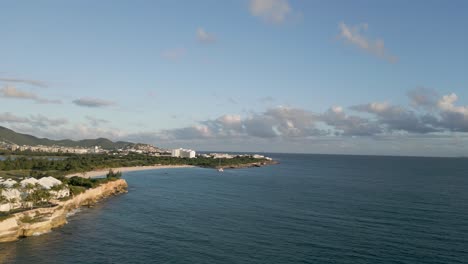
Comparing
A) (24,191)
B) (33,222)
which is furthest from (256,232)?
(24,191)

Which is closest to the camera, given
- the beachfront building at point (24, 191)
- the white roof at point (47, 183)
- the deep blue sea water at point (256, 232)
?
the deep blue sea water at point (256, 232)

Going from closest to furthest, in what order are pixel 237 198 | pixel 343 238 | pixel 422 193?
pixel 343 238, pixel 237 198, pixel 422 193

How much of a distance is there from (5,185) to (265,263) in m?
47.2

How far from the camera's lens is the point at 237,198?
272 ft

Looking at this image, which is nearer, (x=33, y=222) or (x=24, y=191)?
(x=33, y=222)

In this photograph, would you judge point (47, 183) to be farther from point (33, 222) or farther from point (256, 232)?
point (256, 232)

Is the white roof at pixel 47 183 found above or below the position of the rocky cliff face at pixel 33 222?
above

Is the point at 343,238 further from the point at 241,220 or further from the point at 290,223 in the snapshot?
the point at 241,220

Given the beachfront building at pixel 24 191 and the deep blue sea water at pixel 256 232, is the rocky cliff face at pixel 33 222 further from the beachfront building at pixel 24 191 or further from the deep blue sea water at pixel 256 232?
the beachfront building at pixel 24 191

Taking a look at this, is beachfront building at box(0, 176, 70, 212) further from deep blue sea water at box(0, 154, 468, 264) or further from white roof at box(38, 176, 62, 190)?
deep blue sea water at box(0, 154, 468, 264)

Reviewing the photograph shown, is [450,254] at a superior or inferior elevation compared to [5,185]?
inferior

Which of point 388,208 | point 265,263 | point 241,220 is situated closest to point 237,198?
point 241,220

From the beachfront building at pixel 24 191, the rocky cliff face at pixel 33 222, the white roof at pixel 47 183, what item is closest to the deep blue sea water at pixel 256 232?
the rocky cliff face at pixel 33 222

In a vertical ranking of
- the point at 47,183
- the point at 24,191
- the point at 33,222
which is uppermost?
the point at 47,183
